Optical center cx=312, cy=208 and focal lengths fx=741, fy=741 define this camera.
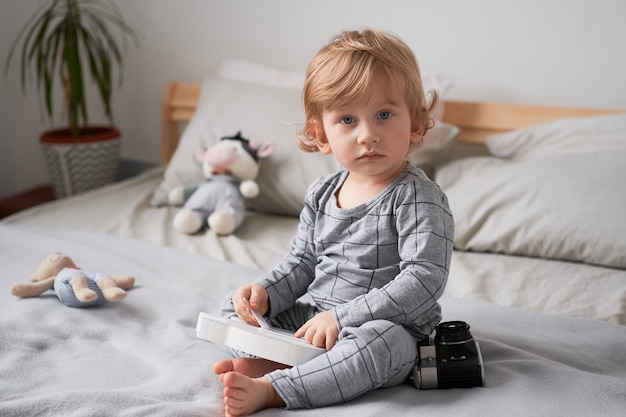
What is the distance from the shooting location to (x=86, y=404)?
1.03 m

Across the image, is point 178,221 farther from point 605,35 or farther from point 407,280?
point 605,35

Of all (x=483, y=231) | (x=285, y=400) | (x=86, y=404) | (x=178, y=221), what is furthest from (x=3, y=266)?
(x=483, y=231)

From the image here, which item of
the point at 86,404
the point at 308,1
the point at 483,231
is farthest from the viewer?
the point at 308,1

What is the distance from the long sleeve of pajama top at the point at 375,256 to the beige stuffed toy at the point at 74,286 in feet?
1.12

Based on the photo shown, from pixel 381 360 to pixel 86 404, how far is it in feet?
1.37

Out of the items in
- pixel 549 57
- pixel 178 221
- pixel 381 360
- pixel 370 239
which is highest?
pixel 549 57

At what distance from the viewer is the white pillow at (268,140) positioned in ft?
6.87

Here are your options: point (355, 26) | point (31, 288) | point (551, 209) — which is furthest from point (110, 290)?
point (355, 26)

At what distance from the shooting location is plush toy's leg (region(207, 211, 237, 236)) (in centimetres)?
196

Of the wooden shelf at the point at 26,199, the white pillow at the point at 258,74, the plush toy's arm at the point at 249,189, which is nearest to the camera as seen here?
the plush toy's arm at the point at 249,189

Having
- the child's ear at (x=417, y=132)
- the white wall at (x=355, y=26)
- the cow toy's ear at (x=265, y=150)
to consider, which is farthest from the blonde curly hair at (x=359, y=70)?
the white wall at (x=355, y=26)

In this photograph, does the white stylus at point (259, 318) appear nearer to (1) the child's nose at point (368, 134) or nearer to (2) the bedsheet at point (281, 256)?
(1) the child's nose at point (368, 134)

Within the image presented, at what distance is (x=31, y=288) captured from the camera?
1.46 metres

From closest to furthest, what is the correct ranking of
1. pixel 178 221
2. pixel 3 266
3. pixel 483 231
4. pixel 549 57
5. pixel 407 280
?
pixel 407 280 < pixel 3 266 < pixel 483 231 < pixel 178 221 < pixel 549 57
